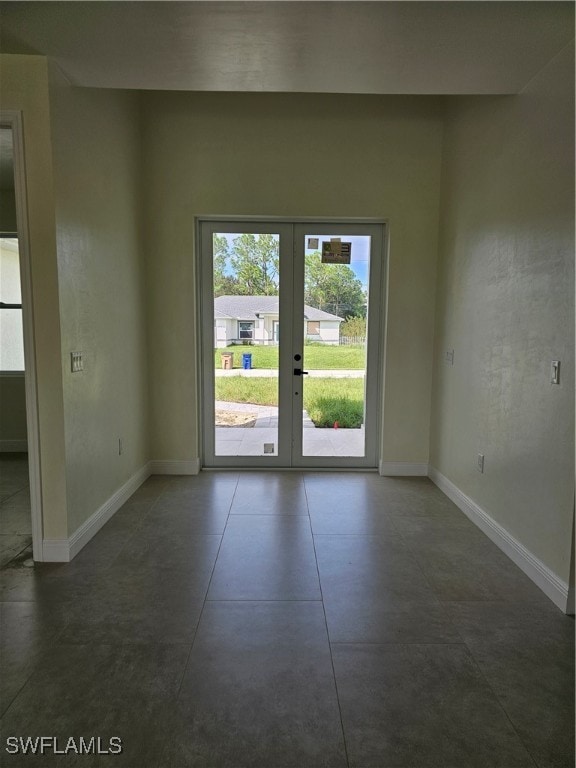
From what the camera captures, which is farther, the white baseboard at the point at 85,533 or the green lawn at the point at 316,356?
the green lawn at the point at 316,356

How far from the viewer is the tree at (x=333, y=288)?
409 cm

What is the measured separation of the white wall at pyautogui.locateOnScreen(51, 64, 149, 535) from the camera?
8.36ft

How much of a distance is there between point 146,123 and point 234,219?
1.08 meters

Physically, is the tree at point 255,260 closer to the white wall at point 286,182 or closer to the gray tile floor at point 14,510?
the white wall at point 286,182

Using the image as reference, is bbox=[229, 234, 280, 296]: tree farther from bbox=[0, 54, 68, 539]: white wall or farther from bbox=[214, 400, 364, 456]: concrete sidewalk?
bbox=[0, 54, 68, 539]: white wall

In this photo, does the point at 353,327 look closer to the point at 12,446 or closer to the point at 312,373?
the point at 312,373

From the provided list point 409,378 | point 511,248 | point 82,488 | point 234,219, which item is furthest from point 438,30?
point 82,488

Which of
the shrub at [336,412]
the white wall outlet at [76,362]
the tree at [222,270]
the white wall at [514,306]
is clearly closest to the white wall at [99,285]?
the white wall outlet at [76,362]

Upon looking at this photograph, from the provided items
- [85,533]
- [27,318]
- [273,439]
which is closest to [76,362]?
[27,318]

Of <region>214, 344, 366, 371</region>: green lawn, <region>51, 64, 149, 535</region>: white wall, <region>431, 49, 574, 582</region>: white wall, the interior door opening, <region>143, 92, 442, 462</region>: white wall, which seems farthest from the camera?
the interior door opening

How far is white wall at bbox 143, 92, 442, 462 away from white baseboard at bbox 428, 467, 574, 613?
1.14 m

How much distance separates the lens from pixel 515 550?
2.62 meters

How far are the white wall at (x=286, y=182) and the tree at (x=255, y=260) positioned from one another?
0.87 feet

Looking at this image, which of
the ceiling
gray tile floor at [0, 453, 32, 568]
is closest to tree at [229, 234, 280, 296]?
the ceiling
